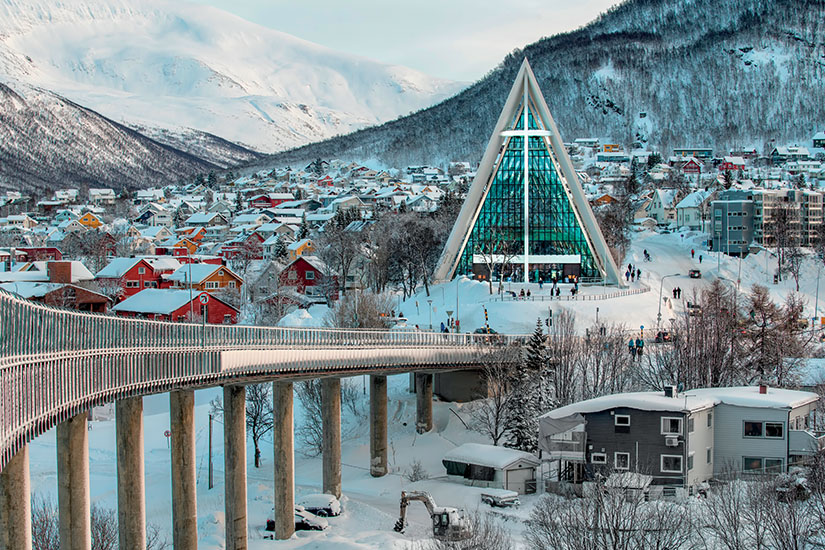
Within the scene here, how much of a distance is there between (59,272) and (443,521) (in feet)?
152

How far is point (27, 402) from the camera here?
49.1 ft

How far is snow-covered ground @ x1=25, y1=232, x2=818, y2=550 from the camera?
88.4ft

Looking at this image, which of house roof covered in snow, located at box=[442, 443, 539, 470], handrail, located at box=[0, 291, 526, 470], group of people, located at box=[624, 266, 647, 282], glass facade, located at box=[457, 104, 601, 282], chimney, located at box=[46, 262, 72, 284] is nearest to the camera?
handrail, located at box=[0, 291, 526, 470]

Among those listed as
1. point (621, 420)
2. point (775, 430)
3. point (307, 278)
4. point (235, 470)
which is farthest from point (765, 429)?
point (307, 278)

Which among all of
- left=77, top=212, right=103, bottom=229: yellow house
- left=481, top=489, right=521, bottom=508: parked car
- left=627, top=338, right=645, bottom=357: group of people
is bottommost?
left=481, top=489, right=521, bottom=508: parked car

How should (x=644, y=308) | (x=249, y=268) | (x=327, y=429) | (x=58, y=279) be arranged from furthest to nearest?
(x=249, y=268) < (x=58, y=279) < (x=644, y=308) < (x=327, y=429)

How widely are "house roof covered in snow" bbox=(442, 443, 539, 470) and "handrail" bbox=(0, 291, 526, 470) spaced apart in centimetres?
314

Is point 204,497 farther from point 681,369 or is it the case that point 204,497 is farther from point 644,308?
point 644,308

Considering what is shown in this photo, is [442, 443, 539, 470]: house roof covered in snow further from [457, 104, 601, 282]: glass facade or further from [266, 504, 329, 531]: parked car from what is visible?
[457, 104, 601, 282]: glass facade

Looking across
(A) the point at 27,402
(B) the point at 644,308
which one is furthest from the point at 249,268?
(A) the point at 27,402

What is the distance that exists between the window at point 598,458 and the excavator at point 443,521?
197 inches

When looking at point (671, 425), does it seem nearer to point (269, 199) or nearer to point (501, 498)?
point (501, 498)

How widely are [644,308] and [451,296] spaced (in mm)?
9115

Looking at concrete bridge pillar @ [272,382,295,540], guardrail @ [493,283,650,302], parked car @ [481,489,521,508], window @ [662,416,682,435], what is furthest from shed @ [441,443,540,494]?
guardrail @ [493,283,650,302]
